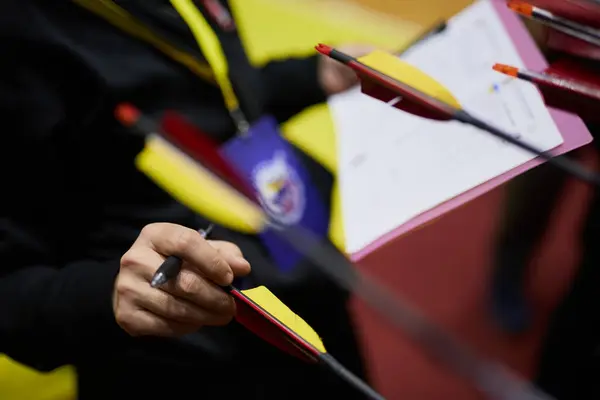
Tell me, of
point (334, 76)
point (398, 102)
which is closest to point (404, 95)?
point (398, 102)

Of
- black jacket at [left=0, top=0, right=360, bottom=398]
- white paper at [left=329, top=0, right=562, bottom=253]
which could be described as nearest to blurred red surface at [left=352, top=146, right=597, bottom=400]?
white paper at [left=329, top=0, right=562, bottom=253]

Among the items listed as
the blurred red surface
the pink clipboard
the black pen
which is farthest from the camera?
the blurred red surface

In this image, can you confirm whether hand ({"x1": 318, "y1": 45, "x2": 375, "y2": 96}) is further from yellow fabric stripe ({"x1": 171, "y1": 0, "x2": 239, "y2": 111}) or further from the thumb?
the thumb

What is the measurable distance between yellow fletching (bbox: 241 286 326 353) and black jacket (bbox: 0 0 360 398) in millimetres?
17

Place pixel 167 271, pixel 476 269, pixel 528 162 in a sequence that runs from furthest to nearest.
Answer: pixel 476 269, pixel 528 162, pixel 167 271

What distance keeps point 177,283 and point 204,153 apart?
0.09m

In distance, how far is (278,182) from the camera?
1.66 feet

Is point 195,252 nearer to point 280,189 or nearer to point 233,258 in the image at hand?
point 233,258

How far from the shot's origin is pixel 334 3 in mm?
1818

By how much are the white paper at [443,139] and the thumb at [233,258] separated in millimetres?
114

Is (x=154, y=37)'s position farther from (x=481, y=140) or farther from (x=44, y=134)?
(x=481, y=140)

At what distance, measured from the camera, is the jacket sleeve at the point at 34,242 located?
17.2 inches

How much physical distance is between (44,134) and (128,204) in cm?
7

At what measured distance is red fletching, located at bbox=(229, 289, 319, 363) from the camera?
37 cm
